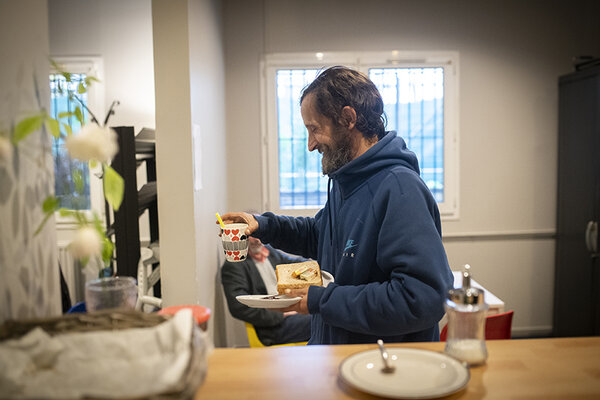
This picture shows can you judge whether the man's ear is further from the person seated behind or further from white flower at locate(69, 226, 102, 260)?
the person seated behind

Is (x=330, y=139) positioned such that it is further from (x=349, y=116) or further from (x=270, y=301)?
(x=270, y=301)

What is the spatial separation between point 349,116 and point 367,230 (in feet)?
1.33

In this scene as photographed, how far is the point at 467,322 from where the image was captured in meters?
0.97

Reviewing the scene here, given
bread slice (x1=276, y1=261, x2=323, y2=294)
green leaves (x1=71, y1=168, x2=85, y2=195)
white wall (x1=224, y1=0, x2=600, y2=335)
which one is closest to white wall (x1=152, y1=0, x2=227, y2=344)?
bread slice (x1=276, y1=261, x2=323, y2=294)

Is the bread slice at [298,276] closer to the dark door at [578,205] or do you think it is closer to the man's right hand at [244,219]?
the man's right hand at [244,219]

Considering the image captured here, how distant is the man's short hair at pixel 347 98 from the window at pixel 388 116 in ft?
7.26

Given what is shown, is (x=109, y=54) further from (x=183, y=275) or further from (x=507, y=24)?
(x=507, y=24)

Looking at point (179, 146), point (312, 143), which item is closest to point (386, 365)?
point (312, 143)

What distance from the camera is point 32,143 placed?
0.96 meters

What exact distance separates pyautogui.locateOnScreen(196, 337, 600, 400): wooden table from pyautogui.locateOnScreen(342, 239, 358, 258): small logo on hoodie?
0.35 metres

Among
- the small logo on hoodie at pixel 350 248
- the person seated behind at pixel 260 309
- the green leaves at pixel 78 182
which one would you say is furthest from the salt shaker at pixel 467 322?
the person seated behind at pixel 260 309

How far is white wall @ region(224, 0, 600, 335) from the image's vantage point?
3750mm

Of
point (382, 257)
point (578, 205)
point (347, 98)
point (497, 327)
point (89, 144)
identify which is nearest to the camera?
point (89, 144)

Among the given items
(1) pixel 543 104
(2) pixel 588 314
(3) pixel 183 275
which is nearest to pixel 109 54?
(3) pixel 183 275
